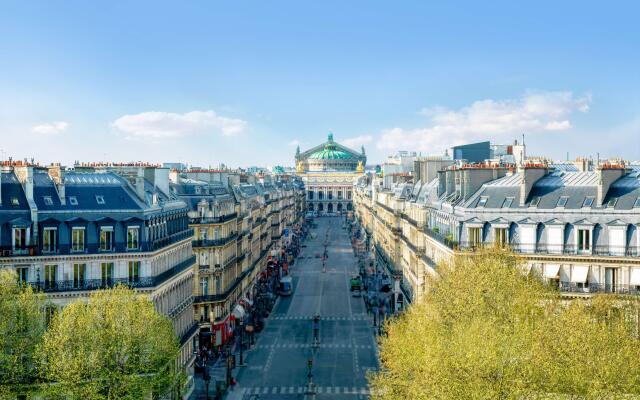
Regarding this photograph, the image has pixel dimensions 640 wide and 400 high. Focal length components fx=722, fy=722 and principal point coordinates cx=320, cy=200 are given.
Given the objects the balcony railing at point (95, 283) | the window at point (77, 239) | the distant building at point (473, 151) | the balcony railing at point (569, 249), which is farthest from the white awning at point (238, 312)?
the distant building at point (473, 151)

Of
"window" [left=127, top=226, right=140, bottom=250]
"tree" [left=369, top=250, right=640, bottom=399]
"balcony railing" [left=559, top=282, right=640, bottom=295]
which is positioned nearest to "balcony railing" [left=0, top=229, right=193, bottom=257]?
"window" [left=127, top=226, right=140, bottom=250]

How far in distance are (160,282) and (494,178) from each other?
2980 cm

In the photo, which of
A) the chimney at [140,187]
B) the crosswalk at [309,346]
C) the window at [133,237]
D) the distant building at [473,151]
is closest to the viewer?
the window at [133,237]

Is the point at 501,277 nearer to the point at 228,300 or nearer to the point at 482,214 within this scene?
the point at 482,214

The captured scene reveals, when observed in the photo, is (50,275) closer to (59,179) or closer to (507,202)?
(59,179)

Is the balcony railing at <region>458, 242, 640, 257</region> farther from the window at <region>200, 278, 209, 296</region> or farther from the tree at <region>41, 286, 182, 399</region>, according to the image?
the window at <region>200, 278, 209, 296</region>

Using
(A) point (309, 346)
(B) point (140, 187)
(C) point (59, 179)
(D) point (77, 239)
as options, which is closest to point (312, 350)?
(A) point (309, 346)

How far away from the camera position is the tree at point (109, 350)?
3781cm

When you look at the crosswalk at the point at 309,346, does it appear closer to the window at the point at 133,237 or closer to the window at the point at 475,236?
the window at the point at 475,236

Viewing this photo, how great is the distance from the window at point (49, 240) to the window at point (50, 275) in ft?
3.65

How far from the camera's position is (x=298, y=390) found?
60.1 meters

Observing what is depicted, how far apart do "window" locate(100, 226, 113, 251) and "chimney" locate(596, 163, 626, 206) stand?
3472cm

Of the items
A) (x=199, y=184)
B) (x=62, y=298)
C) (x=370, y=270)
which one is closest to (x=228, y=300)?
(x=199, y=184)

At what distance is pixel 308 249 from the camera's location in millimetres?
172875
